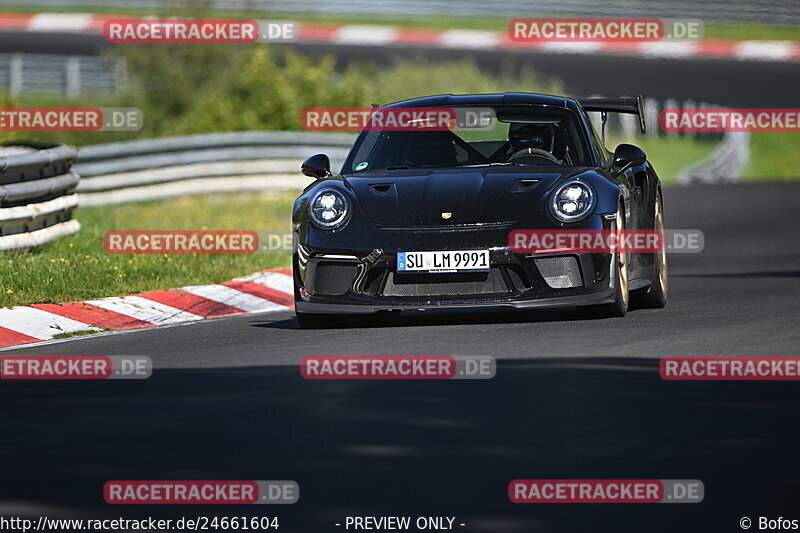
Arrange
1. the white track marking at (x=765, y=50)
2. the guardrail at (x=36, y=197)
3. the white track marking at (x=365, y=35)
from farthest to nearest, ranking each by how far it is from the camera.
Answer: the white track marking at (x=365, y=35) < the white track marking at (x=765, y=50) < the guardrail at (x=36, y=197)

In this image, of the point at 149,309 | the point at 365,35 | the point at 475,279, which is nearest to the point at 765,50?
the point at 365,35

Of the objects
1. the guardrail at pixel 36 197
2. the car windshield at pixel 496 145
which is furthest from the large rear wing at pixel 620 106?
the guardrail at pixel 36 197

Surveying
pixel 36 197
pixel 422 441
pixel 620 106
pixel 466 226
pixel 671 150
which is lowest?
pixel 422 441

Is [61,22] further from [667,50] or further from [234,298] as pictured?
[234,298]

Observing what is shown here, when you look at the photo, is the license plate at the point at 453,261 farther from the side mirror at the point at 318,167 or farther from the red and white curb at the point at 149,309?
the red and white curb at the point at 149,309

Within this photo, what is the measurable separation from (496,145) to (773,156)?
26.4 m

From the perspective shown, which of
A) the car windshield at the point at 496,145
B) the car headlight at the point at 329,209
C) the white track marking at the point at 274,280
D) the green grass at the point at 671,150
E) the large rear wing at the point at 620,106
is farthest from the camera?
the green grass at the point at 671,150

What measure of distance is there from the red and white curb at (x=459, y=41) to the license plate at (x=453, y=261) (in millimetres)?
32279

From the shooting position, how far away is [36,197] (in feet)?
43.6

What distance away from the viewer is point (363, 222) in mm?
9719

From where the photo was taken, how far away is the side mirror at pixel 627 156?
10.3 meters

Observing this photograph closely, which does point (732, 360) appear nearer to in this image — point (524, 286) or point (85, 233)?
point (524, 286)

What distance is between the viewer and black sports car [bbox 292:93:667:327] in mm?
9438

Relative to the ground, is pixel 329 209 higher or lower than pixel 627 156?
lower
